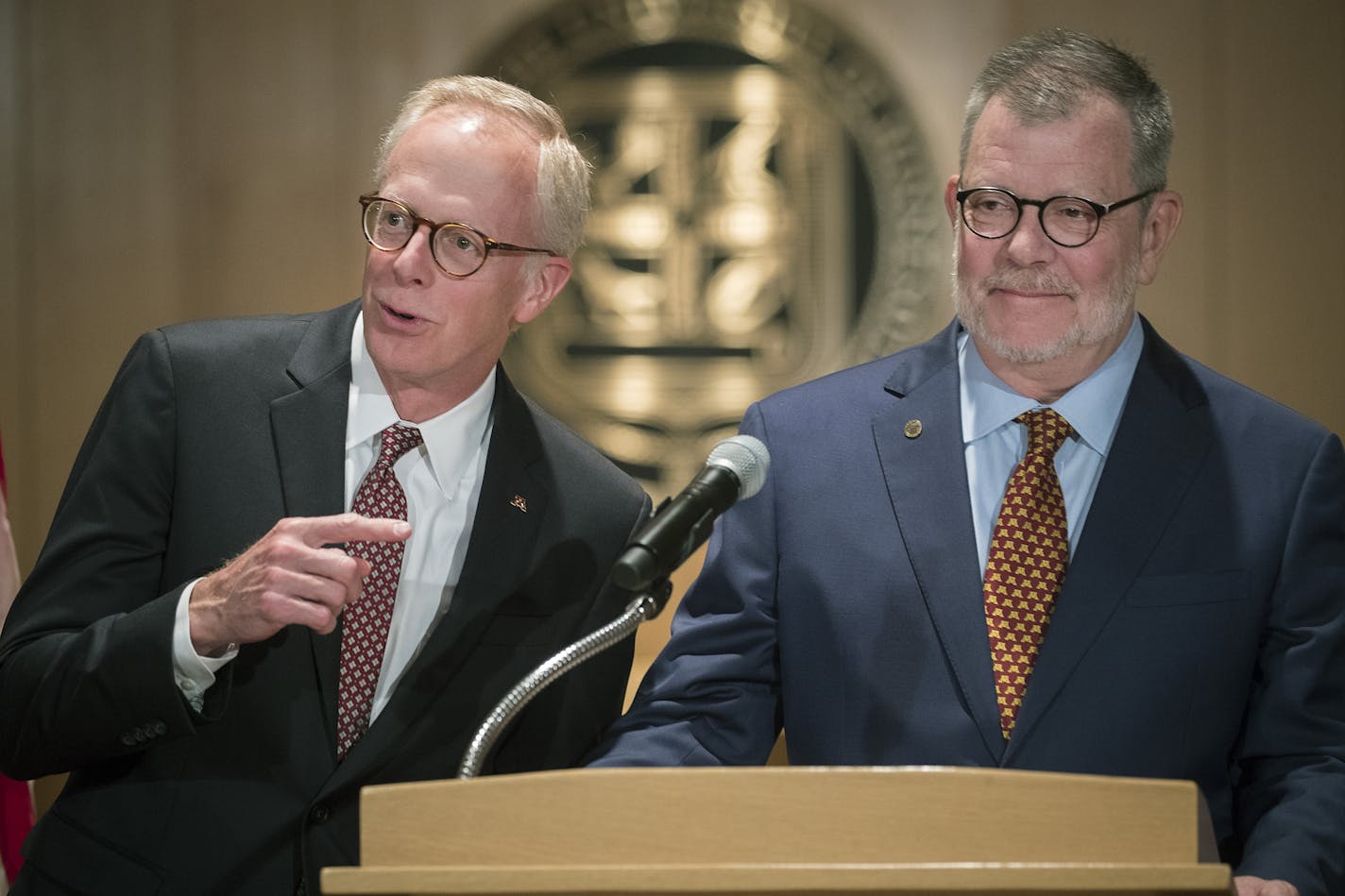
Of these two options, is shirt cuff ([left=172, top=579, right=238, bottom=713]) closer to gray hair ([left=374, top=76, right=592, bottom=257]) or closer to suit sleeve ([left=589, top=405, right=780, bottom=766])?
suit sleeve ([left=589, top=405, right=780, bottom=766])

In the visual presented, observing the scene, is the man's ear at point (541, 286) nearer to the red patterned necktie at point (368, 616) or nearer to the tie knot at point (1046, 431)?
the red patterned necktie at point (368, 616)

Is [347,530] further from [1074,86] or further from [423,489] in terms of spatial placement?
[1074,86]

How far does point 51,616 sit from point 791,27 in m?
2.80

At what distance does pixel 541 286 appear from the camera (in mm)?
2271

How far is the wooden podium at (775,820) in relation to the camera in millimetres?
1200

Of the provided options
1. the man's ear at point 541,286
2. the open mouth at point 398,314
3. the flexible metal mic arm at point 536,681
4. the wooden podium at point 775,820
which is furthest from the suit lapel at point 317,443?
the wooden podium at point 775,820

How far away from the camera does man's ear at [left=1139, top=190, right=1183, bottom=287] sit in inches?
81.2

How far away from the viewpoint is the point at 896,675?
1953mm

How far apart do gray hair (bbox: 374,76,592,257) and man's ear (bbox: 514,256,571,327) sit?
24 millimetres

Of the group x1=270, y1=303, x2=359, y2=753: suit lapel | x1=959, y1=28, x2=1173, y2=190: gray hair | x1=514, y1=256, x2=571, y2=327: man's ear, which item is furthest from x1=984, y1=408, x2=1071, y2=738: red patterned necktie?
x1=270, y1=303, x2=359, y2=753: suit lapel

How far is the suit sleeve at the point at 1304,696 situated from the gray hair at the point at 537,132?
1141 millimetres

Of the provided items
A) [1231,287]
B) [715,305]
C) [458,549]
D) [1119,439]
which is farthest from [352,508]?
[1231,287]

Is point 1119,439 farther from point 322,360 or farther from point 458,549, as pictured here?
point 322,360

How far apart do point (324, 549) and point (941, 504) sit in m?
0.83
